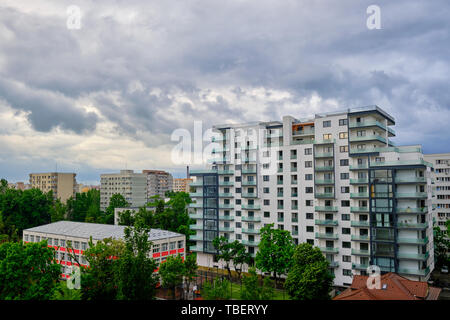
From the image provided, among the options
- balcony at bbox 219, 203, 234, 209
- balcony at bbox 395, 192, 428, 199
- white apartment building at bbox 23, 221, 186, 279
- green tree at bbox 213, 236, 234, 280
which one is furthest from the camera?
balcony at bbox 219, 203, 234, 209

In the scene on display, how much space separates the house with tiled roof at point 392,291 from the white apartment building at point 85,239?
82.4 feet

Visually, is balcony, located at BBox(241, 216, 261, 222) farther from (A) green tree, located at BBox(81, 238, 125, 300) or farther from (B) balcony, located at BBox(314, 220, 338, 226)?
(A) green tree, located at BBox(81, 238, 125, 300)

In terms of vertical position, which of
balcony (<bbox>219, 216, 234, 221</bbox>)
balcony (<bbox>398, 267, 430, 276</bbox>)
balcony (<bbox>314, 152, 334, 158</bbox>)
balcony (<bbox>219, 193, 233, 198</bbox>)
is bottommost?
balcony (<bbox>398, 267, 430, 276</bbox>)

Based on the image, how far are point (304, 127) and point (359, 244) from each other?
732 inches

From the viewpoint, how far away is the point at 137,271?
26812 mm

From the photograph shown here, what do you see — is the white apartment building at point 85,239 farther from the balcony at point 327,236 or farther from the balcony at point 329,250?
the balcony at point 329,250

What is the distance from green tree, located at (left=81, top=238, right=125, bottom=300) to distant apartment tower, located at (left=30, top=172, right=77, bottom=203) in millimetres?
97176

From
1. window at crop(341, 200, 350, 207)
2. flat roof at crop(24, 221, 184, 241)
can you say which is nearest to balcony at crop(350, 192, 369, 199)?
window at crop(341, 200, 350, 207)

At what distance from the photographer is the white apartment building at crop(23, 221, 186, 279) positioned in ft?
158

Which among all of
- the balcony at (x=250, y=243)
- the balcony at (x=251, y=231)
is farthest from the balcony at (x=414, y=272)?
the balcony at (x=251, y=231)

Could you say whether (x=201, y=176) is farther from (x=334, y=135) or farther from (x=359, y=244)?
(x=359, y=244)

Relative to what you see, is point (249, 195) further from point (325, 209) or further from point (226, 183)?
point (325, 209)
